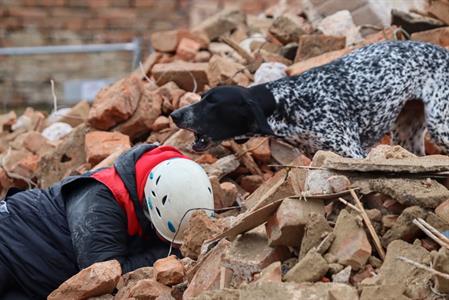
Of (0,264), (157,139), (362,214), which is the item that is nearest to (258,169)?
(157,139)

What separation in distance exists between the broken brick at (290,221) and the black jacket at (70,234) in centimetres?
117

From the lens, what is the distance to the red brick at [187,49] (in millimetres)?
9102

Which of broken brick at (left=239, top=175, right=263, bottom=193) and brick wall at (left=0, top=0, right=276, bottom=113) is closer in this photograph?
broken brick at (left=239, top=175, right=263, bottom=193)

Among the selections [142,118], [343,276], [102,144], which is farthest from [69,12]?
[343,276]

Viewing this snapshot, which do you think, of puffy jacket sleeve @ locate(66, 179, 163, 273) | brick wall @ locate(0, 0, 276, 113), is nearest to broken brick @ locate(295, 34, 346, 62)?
puffy jacket sleeve @ locate(66, 179, 163, 273)

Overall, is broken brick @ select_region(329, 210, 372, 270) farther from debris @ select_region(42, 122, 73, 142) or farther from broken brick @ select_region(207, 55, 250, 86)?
debris @ select_region(42, 122, 73, 142)

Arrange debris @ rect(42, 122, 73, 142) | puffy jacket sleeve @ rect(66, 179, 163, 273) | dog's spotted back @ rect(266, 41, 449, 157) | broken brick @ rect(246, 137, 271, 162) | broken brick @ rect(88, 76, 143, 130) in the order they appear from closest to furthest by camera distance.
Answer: puffy jacket sleeve @ rect(66, 179, 163, 273) < dog's spotted back @ rect(266, 41, 449, 157) < broken brick @ rect(246, 137, 271, 162) < broken brick @ rect(88, 76, 143, 130) < debris @ rect(42, 122, 73, 142)

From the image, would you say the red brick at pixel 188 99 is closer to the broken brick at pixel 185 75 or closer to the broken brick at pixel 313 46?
the broken brick at pixel 185 75

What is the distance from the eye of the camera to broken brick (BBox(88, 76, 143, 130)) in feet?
25.9

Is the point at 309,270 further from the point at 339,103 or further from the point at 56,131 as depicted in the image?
the point at 56,131

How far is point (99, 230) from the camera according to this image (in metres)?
5.71

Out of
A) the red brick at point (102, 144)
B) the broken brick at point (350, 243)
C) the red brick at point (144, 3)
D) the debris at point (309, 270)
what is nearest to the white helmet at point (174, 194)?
the broken brick at point (350, 243)

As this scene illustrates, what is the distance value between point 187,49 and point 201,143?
228cm

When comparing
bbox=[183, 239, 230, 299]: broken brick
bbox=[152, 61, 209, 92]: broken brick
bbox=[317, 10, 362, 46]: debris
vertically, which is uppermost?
bbox=[183, 239, 230, 299]: broken brick
